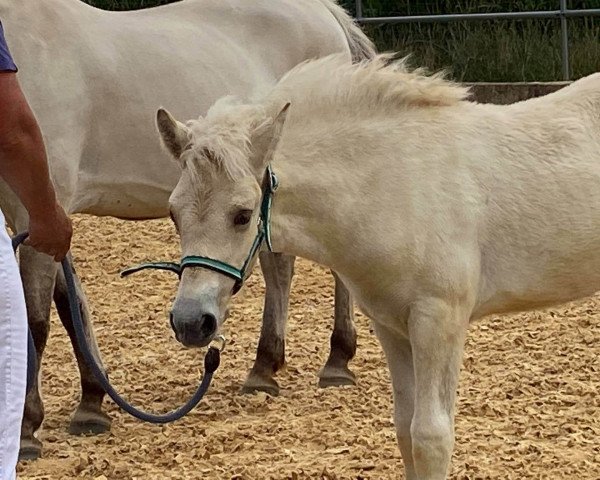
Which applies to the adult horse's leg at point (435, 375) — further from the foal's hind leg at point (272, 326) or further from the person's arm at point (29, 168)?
the foal's hind leg at point (272, 326)

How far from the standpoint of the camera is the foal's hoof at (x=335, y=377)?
5855 mm

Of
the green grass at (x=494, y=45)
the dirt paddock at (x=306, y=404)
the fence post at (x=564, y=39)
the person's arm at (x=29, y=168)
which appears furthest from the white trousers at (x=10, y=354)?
the green grass at (x=494, y=45)

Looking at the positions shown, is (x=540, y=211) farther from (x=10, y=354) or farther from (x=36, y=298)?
(x=36, y=298)

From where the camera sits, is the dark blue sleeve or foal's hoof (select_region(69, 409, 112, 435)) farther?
foal's hoof (select_region(69, 409, 112, 435))

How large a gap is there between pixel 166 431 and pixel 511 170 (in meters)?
1.95

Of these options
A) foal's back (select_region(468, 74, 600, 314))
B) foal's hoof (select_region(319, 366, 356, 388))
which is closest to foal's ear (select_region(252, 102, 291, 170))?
foal's back (select_region(468, 74, 600, 314))

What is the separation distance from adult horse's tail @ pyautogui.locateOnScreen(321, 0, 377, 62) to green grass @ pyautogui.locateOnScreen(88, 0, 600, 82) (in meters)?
4.90

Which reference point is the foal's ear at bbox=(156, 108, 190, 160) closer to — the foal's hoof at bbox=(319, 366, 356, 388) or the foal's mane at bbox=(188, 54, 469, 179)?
the foal's mane at bbox=(188, 54, 469, 179)

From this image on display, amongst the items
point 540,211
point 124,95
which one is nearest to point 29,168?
point 540,211

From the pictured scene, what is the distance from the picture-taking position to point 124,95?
543 cm

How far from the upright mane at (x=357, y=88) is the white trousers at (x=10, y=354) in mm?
1158

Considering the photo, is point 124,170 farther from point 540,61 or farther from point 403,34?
point 403,34

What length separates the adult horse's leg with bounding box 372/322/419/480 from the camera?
4.03m

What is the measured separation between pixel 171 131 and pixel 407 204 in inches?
28.8
